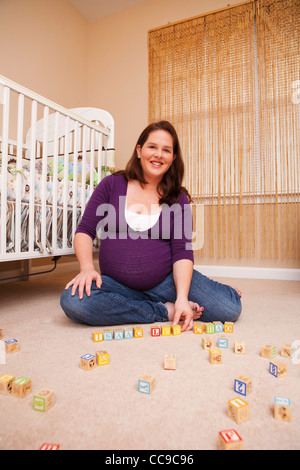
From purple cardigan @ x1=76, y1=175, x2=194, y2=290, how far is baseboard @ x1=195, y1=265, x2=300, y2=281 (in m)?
1.42

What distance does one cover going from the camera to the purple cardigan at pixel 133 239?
3.90ft

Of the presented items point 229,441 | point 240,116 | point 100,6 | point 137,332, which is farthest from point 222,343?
point 100,6

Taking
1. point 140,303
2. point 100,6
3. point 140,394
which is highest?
point 100,6

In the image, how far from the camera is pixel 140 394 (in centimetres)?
66

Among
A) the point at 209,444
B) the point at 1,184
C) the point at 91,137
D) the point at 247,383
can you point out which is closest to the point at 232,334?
the point at 247,383

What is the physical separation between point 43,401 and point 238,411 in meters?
0.37

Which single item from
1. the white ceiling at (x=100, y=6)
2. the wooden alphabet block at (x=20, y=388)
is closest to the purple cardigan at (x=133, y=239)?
the wooden alphabet block at (x=20, y=388)

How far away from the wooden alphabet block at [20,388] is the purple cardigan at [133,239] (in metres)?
0.58

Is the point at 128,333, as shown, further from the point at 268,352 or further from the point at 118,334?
the point at 268,352

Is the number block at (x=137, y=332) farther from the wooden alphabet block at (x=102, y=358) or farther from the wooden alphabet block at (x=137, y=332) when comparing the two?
the wooden alphabet block at (x=102, y=358)

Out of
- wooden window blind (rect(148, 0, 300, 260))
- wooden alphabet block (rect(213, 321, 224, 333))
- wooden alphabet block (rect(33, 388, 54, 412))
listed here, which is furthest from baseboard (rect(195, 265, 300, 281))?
wooden alphabet block (rect(33, 388, 54, 412))

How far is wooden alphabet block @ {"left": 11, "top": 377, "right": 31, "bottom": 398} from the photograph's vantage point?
2.12 feet

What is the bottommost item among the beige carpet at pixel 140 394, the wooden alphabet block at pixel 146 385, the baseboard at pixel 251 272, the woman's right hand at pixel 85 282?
the beige carpet at pixel 140 394

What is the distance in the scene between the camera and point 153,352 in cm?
91
